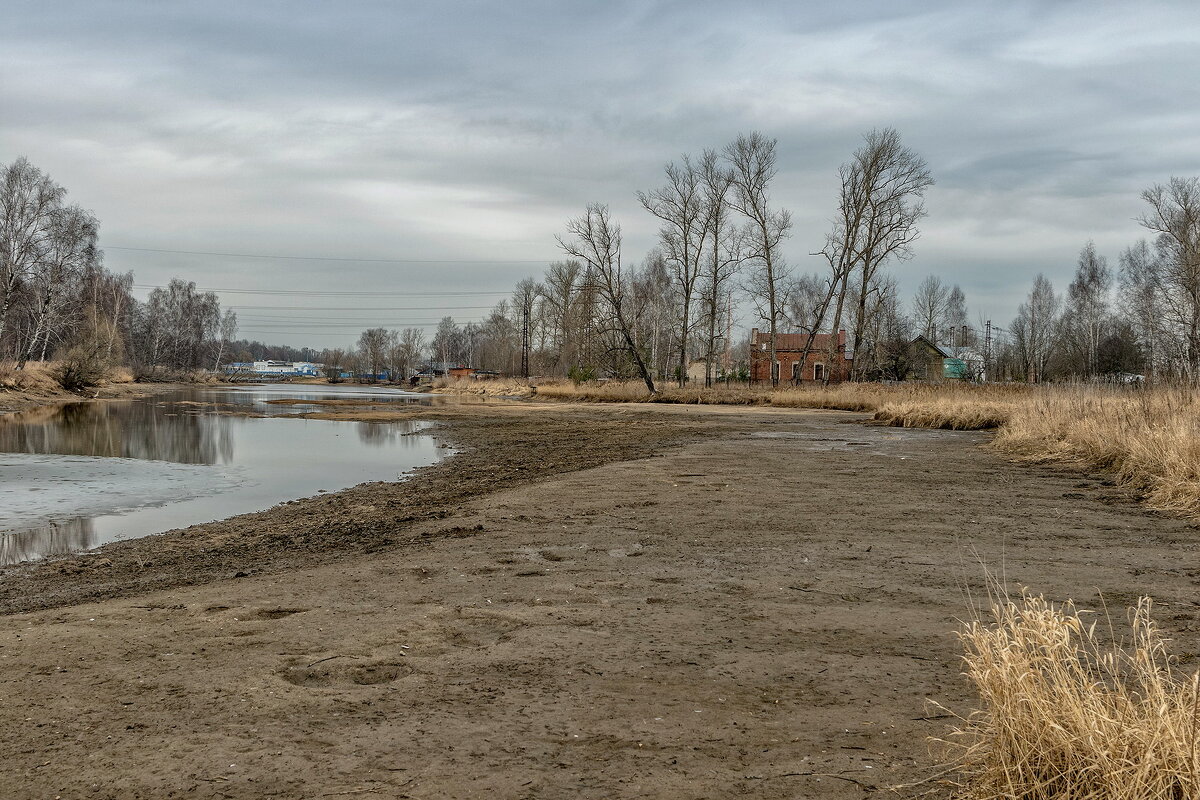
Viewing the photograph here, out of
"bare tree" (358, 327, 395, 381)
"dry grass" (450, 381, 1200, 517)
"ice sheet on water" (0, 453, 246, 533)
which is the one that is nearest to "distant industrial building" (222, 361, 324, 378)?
"bare tree" (358, 327, 395, 381)

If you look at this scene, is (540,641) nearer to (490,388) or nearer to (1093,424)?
(1093,424)

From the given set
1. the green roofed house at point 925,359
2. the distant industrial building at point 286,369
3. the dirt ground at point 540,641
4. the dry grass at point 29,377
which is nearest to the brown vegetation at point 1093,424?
the dirt ground at point 540,641

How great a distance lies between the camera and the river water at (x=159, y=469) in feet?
31.4

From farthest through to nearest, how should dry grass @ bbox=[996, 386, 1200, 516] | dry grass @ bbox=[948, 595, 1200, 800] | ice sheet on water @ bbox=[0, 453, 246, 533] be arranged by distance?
ice sheet on water @ bbox=[0, 453, 246, 533], dry grass @ bbox=[996, 386, 1200, 516], dry grass @ bbox=[948, 595, 1200, 800]

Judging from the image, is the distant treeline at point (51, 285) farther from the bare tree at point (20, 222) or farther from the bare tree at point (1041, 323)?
the bare tree at point (1041, 323)

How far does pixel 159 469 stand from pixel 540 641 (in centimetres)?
1263

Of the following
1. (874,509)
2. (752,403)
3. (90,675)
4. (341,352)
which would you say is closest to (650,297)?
(752,403)

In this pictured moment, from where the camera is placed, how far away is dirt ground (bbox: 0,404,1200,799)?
124 inches

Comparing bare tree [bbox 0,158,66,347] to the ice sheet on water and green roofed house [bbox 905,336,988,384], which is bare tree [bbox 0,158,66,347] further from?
green roofed house [bbox 905,336,988,384]

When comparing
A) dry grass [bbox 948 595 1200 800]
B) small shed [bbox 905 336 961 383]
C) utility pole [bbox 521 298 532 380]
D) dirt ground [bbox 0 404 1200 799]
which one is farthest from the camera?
utility pole [bbox 521 298 532 380]

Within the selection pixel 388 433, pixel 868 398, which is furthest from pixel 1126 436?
pixel 868 398

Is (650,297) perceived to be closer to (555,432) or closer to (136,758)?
(555,432)

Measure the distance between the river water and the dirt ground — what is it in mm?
1390

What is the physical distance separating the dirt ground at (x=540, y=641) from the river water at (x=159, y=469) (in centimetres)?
139
